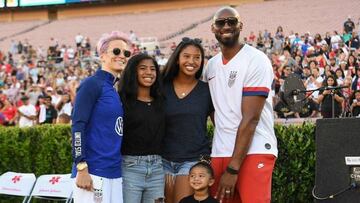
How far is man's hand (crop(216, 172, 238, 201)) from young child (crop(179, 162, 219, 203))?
145mm

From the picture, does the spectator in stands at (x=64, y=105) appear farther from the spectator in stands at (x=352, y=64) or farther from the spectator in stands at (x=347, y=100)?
the spectator in stands at (x=352, y=64)

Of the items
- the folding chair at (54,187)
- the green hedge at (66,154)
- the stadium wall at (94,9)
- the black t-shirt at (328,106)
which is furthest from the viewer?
the stadium wall at (94,9)

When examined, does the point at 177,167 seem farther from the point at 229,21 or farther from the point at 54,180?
the point at 54,180

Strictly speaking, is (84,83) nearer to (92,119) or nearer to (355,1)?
(92,119)

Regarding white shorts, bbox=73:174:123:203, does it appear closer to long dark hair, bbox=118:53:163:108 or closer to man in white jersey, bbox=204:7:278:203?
long dark hair, bbox=118:53:163:108

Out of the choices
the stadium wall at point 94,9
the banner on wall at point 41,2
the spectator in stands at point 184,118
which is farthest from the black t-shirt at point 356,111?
the banner on wall at point 41,2

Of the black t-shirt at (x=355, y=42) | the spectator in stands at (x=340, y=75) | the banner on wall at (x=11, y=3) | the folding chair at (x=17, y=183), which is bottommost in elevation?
the folding chair at (x=17, y=183)

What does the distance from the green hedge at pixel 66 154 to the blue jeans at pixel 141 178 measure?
2.56m

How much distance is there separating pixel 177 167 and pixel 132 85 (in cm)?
74

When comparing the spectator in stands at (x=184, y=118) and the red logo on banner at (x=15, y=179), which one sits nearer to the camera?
the spectator in stands at (x=184, y=118)

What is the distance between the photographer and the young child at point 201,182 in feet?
16.3

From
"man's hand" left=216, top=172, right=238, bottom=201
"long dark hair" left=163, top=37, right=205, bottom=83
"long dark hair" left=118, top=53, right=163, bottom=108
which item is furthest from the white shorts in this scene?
"long dark hair" left=163, top=37, right=205, bottom=83

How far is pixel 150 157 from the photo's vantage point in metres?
5.08

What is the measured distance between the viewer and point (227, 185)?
4828 millimetres
